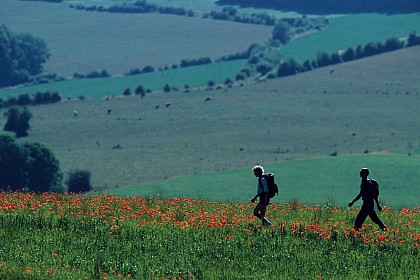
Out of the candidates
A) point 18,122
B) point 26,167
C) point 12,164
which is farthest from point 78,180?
point 18,122

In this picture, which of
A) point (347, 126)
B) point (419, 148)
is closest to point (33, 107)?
point (347, 126)

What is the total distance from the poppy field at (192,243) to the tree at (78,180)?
3551 inches

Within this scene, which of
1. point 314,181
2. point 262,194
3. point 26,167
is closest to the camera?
point 262,194

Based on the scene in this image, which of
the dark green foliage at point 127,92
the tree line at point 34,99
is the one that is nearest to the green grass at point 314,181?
the tree line at point 34,99

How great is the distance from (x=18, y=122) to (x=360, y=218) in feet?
450

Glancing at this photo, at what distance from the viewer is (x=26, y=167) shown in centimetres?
11931

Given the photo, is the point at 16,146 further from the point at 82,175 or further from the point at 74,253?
the point at 74,253

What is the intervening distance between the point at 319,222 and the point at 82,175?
96067mm

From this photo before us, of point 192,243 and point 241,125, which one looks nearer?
point 192,243

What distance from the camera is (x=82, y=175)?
124375 mm

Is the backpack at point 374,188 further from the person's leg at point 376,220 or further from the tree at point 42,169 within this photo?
the tree at point 42,169

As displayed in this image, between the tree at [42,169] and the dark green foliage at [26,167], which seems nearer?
the dark green foliage at [26,167]

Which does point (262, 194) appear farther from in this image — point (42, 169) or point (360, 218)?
point (42, 169)

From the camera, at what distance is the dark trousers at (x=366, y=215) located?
2836 centimetres
